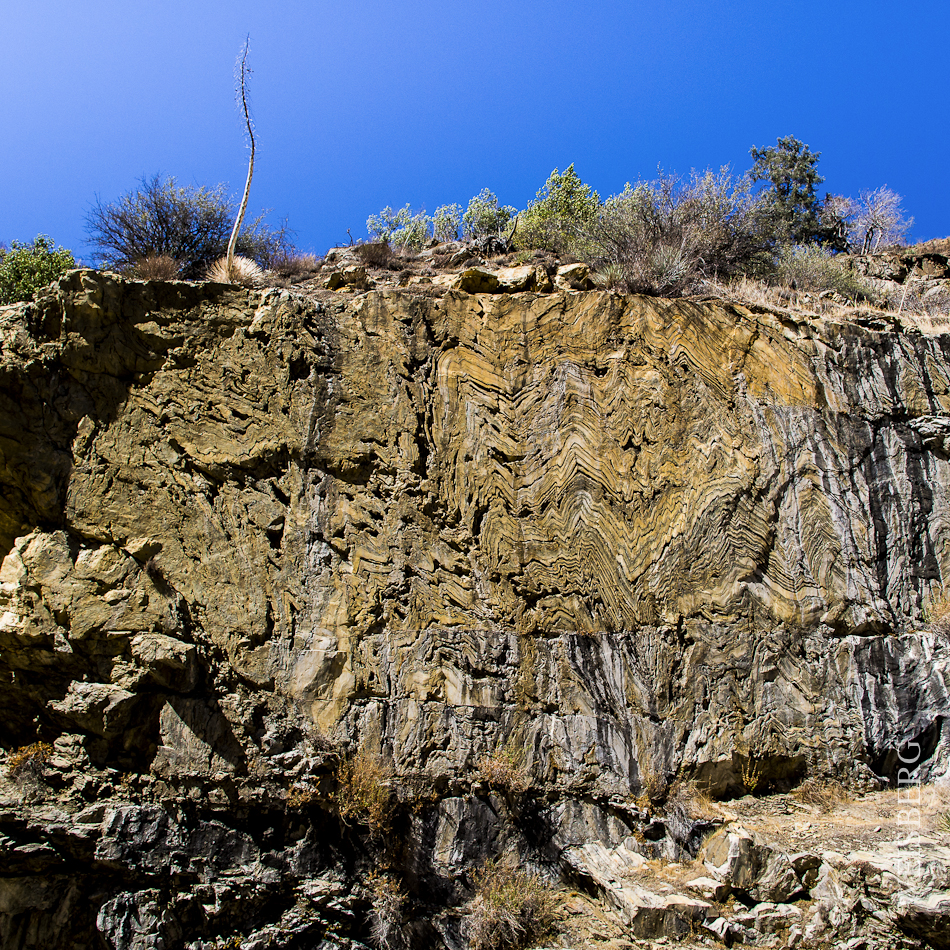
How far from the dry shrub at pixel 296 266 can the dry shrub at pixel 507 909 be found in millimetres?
9199

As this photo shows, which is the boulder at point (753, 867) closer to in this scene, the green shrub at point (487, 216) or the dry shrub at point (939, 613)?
the dry shrub at point (939, 613)

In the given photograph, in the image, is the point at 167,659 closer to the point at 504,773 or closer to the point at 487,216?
the point at 504,773

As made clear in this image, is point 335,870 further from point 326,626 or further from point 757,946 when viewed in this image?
point 757,946

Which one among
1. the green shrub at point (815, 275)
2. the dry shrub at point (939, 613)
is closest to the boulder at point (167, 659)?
the dry shrub at point (939, 613)

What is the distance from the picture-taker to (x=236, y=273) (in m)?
10.9

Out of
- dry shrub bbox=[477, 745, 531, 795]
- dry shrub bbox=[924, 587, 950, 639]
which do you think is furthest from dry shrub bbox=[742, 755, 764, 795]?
dry shrub bbox=[924, 587, 950, 639]

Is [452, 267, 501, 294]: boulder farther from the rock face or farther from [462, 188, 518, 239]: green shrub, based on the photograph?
[462, 188, 518, 239]: green shrub

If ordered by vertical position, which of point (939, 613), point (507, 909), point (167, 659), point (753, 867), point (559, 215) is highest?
point (559, 215)

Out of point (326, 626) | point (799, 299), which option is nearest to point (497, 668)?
point (326, 626)

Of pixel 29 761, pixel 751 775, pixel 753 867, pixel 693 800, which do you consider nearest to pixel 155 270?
pixel 29 761

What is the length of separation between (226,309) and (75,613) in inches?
152

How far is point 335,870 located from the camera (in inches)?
273

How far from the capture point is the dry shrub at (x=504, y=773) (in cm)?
747

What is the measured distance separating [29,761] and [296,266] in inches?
331
